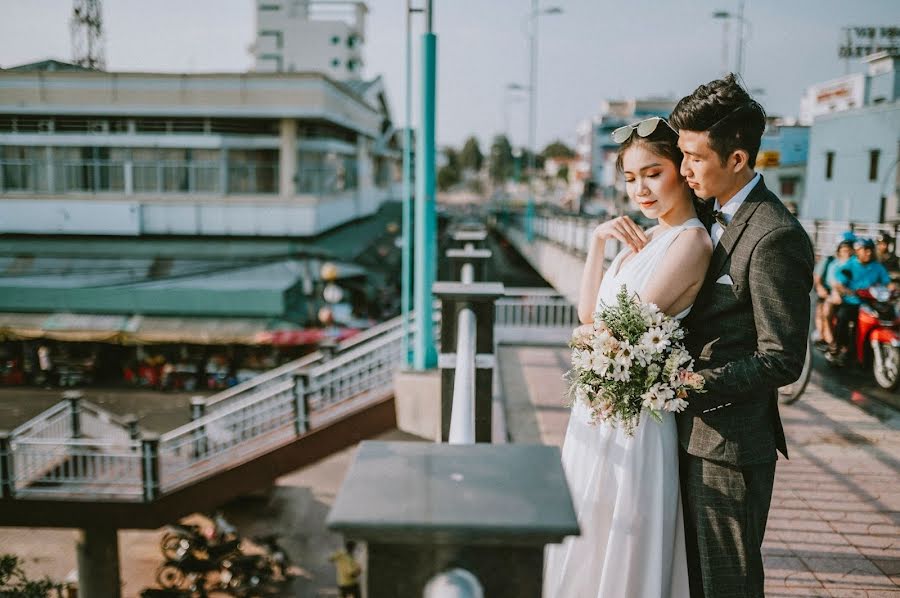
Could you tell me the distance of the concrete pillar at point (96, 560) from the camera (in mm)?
10477

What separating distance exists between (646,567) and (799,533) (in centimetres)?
205

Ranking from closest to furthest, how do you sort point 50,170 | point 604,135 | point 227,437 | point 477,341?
point 477,341, point 227,437, point 50,170, point 604,135

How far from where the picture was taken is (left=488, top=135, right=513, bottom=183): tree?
11218 cm

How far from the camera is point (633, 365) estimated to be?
7.02 feet

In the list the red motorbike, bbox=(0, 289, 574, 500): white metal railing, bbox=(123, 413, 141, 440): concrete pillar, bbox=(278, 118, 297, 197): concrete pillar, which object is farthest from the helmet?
bbox=(278, 118, 297, 197): concrete pillar

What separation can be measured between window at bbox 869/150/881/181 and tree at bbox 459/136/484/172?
129430 mm

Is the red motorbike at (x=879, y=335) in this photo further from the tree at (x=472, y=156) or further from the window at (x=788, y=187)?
the tree at (x=472, y=156)

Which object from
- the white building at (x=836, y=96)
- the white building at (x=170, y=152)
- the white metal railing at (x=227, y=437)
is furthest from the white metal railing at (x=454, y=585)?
the white building at (x=836, y=96)

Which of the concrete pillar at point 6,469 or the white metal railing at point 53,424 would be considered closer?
the concrete pillar at point 6,469

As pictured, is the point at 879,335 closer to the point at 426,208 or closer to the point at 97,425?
the point at 426,208

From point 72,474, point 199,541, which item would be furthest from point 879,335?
point 72,474

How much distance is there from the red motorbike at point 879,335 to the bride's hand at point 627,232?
5714mm

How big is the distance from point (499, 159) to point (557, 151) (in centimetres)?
3554

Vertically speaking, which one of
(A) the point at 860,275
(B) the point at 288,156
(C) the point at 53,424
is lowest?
(C) the point at 53,424
